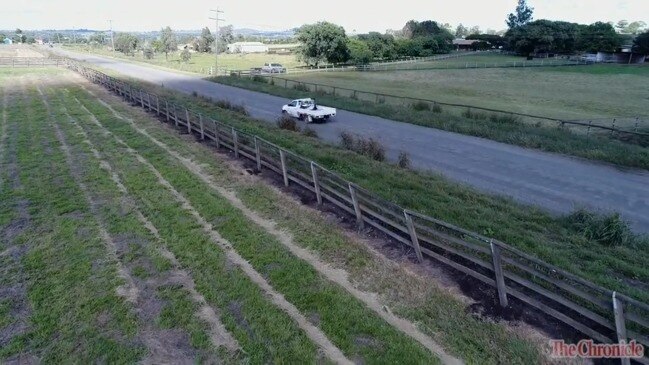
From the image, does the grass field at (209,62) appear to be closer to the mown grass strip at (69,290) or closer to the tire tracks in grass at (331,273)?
the tire tracks in grass at (331,273)

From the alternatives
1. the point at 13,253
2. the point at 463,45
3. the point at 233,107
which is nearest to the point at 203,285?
the point at 13,253

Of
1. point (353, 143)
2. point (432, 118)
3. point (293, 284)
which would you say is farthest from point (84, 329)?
point (432, 118)

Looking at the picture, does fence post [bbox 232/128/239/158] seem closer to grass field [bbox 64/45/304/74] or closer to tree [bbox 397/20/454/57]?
grass field [bbox 64/45/304/74]

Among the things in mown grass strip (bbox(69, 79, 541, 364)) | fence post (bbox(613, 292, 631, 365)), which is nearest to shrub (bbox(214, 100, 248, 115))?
mown grass strip (bbox(69, 79, 541, 364))

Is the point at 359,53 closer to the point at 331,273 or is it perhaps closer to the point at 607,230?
the point at 607,230

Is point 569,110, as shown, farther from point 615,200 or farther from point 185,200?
point 185,200

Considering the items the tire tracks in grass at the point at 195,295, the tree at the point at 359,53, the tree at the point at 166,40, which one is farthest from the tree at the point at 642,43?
the tree at the point at 166,40
